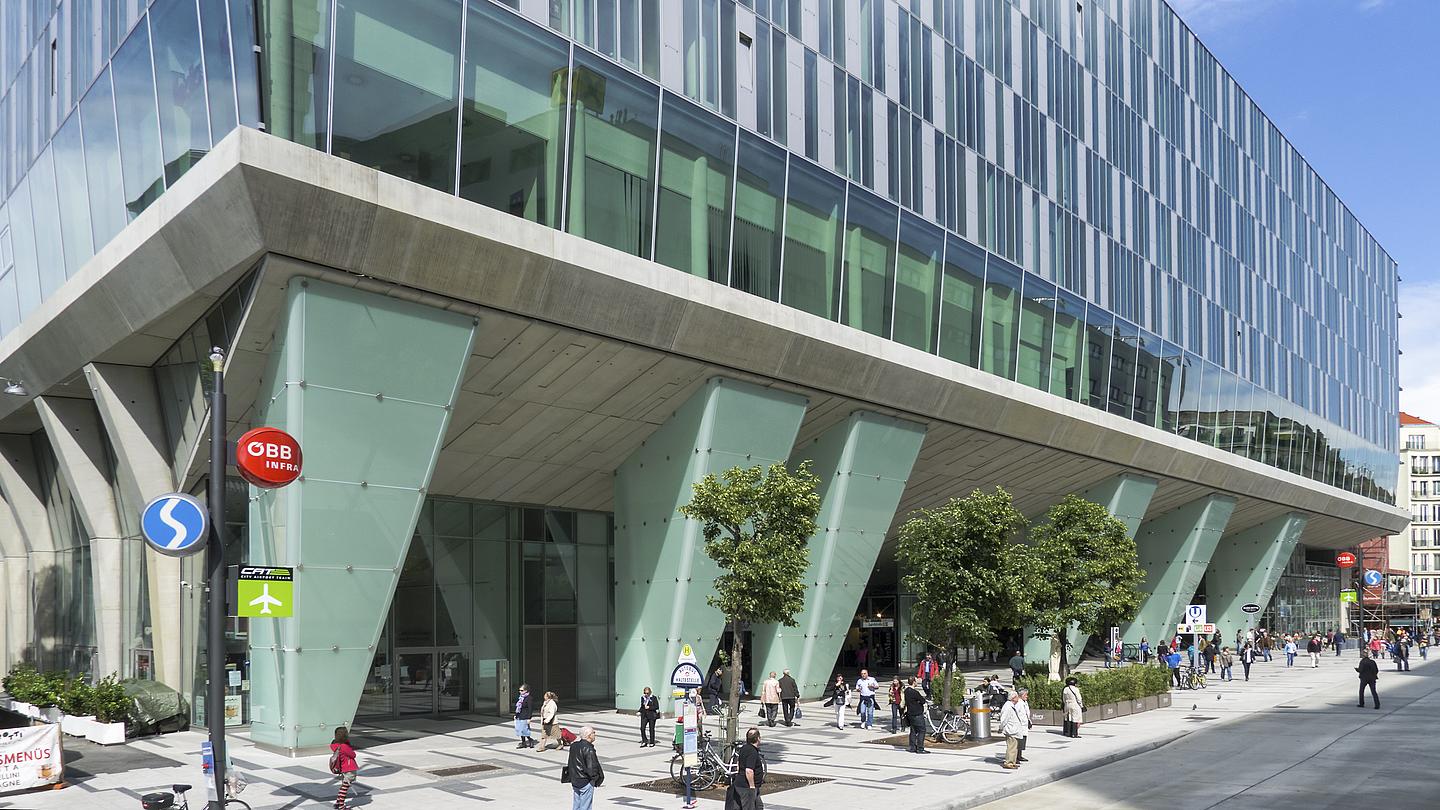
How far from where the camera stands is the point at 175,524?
16.4 metres

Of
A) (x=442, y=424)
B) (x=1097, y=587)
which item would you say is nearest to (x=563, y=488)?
(x=442, y=424)

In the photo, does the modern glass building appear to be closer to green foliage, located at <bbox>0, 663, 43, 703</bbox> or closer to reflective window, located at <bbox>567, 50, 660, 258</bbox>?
reflective window, located at <bbox>567, 50, 660, 258</bbox>

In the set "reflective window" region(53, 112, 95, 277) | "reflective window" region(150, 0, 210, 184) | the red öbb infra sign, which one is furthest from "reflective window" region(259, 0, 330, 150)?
"reflective window" region(53, 112, 95, 277)

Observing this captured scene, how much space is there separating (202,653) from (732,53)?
20.4 meters

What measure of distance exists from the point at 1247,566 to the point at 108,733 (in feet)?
211

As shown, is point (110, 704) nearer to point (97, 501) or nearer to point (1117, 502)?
point (97, 501)

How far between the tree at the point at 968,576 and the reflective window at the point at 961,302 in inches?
447

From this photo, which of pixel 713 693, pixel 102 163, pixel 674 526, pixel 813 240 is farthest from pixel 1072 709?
pixel 102 163

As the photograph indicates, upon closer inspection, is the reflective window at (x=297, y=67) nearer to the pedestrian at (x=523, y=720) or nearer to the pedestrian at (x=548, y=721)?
the pedestrian at (x=523, y=720)

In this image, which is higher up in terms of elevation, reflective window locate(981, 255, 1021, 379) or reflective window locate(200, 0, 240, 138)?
reflective window locate(200, 0, 240, 138)

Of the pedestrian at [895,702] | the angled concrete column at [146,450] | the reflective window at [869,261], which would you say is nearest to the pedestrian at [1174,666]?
the reflective window at [869,261]

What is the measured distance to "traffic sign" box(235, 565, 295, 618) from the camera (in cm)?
1769

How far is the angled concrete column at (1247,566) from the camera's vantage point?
2869 inches

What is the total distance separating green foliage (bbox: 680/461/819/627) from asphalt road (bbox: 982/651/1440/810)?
17.8 ft
